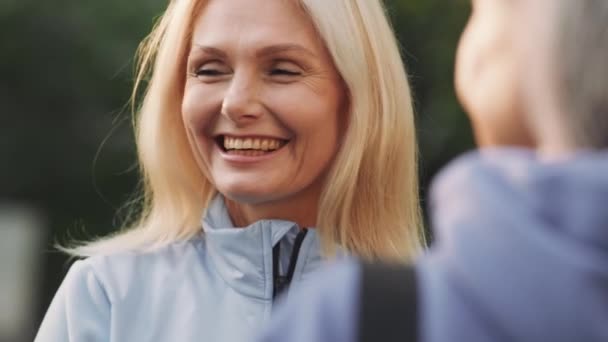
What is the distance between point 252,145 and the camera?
2928mm

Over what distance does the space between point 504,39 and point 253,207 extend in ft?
4.81

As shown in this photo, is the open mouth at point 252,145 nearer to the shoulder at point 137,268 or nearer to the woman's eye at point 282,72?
the woman's eye at point 282,72

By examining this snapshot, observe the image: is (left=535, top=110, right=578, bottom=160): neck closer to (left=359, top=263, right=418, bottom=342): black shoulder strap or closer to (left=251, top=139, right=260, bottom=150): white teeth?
(left=359, top=263, right=418, bottom=342): black shoulder strap

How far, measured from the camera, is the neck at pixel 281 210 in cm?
299

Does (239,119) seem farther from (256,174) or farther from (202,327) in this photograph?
(202,327)

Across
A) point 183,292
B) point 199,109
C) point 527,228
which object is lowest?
point 183,292

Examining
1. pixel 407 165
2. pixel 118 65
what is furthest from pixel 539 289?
pixel 118 65

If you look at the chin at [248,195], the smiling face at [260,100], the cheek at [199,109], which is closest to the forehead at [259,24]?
the smiling face at [260,100]

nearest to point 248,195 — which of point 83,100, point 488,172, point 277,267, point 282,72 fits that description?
point 277,267

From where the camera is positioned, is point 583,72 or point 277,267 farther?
point 277,267

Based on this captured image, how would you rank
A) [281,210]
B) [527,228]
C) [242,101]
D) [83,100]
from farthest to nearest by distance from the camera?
[83,100] → [281,210] → [242,101] → [527,228]

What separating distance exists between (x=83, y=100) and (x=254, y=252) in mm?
10036

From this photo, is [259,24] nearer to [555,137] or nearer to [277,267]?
[277,267]

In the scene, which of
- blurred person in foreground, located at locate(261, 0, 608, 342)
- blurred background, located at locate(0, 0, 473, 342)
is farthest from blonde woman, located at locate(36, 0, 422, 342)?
blurred background, located at locate(0, 0, 473, 342)
